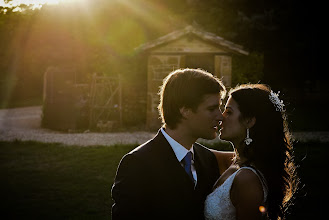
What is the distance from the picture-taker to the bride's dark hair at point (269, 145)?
3.13m

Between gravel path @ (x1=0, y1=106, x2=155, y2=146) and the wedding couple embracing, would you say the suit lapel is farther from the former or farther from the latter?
gravel path @ (x1=0, y1=106, x2=155, y2=146)

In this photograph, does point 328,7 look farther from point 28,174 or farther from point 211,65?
→ point 28,174

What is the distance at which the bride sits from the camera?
9.96 ft

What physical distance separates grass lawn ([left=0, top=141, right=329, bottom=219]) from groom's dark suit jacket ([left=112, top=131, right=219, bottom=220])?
10.6ft

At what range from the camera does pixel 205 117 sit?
317cm

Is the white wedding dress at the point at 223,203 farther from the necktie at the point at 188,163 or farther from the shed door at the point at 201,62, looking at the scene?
the shed door at the point at 201,62

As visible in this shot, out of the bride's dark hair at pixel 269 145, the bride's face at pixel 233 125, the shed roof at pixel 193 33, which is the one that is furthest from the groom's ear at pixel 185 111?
the shed roof at pixel 193 33

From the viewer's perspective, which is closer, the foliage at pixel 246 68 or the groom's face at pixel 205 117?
the groom's face at pixel 205 117

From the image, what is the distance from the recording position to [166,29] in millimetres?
22391

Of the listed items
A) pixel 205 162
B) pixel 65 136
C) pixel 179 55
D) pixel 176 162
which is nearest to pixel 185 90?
pixel 176 162

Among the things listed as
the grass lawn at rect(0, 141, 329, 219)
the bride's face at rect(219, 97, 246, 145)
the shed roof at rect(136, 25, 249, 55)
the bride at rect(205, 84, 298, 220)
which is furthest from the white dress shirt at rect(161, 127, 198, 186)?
the shed roof at rect(136, 25, 249, 55)

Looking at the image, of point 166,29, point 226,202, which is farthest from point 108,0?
point 226,202

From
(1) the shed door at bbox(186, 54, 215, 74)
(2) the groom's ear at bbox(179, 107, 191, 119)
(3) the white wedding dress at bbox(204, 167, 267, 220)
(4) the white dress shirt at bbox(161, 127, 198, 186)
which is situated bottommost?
(3) the white wedding dress at bbox(204, 167, 267, 220)

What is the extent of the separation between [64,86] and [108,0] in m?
9.44
